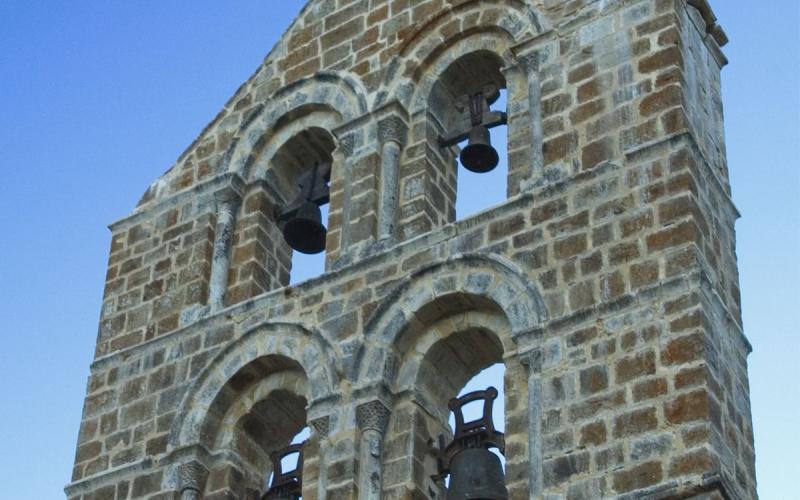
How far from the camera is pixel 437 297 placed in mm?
16609

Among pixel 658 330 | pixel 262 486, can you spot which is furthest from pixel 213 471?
pixel 658 330

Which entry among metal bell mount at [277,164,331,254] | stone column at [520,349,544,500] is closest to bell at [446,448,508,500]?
stone column at [520,349,544,500]

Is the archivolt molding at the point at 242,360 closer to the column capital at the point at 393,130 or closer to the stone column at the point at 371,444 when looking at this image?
the stone column at the point at 371,444

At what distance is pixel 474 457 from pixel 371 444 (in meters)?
0.89

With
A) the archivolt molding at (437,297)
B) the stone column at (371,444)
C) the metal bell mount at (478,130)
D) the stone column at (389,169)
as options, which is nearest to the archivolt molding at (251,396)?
the archivolt molding at (437,297)

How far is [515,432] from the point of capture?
608 inches

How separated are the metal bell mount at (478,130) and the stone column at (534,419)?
2823 mm

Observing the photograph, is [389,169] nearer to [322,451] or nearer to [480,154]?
[480,154]

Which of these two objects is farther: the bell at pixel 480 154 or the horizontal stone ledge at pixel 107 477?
the bell at pixel 480 154

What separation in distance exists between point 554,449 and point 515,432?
49 cm

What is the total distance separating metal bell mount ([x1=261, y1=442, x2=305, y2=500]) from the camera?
55.9 ft

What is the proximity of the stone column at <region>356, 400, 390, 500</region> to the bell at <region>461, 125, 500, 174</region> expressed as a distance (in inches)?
108

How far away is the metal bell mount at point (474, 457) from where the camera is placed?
50.9 ft

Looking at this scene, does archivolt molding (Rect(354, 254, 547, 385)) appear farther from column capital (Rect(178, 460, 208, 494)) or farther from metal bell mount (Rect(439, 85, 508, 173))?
column capital (Rect(178, 460, 208, 494))
